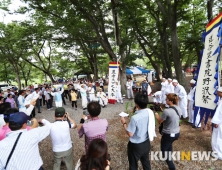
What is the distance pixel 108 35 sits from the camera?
9156 millimetres

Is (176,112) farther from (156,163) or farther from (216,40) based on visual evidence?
(216,40)

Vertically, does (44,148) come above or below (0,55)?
below

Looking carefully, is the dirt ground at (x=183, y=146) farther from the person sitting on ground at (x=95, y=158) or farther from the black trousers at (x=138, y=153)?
the person sitting on ground at (x=95, y=158)

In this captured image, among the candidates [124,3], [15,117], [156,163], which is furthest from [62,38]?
[156,163]

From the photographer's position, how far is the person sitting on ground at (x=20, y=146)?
1.39 metres

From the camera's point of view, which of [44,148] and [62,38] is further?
[62,38]

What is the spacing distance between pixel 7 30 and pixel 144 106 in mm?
18694

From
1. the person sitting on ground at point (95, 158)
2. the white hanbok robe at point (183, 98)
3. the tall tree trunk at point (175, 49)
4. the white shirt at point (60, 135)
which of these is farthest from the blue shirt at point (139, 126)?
the tall tree trunk at point (175, 49)

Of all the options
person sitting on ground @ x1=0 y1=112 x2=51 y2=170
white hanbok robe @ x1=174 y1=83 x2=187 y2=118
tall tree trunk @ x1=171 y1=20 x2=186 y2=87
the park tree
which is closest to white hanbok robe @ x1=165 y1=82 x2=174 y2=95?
white hanbok robe @ x1=174 y1=83 x2=187 y2=118

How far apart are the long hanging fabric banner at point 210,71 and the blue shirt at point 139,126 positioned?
1.98 m

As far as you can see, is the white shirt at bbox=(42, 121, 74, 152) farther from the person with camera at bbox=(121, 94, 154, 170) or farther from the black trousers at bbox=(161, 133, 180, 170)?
the black trousers at bbox=(161, 133, 180, 170)

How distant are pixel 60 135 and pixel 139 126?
52.5 inches

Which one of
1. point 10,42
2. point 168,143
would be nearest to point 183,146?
point 168,143

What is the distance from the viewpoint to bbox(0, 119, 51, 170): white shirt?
1.38m
